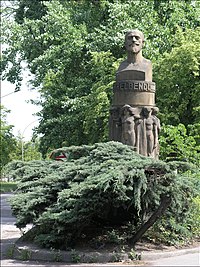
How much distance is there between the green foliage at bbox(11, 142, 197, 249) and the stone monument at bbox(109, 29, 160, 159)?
1.17 m

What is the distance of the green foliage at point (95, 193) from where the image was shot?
9352 mm

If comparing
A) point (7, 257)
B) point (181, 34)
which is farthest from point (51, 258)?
point (181, 34)

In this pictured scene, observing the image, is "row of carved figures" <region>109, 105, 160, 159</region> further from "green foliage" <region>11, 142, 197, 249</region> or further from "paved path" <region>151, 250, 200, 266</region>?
"paved path" <region>151, 250, 200, 266</region>

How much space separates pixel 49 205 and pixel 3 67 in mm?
15503

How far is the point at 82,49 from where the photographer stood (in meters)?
22.2

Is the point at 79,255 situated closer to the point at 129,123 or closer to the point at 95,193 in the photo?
the point at 95,193

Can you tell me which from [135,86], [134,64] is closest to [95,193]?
[135,86]

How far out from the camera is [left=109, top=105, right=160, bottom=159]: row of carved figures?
12188 millimetres

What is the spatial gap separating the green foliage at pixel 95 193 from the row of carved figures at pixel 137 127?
3.72 feet

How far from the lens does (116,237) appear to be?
10508mm

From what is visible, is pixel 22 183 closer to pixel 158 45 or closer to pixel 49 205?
pixel 49 205

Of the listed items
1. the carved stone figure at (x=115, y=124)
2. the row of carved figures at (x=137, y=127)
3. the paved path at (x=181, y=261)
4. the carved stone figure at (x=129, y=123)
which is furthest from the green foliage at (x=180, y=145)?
the paved path at (x=181, y=261)

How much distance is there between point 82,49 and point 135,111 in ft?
34.4

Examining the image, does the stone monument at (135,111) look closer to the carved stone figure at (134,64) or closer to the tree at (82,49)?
the carved stone figure at (134,64)
